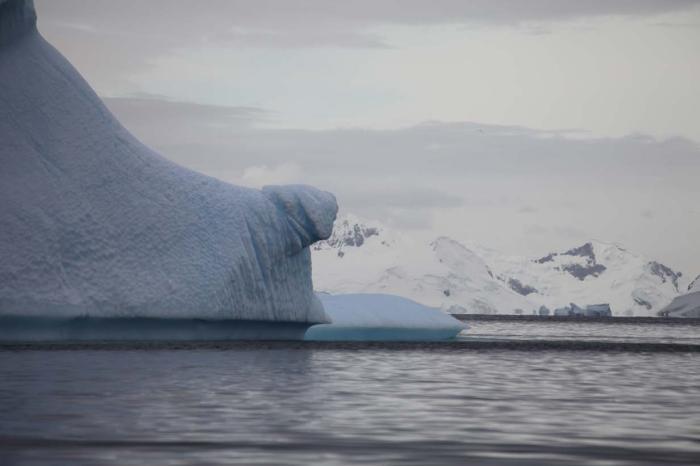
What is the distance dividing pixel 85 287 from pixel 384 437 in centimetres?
1757

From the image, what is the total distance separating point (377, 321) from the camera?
3516 centimetres

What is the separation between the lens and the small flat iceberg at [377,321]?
115 feet

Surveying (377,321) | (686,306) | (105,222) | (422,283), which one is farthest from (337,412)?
(422,283)

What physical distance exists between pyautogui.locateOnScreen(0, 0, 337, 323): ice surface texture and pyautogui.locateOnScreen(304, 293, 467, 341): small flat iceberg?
4.36 meters

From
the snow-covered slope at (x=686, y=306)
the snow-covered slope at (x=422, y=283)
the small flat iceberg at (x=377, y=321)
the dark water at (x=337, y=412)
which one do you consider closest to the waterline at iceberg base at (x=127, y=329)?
the small flat iceberg at (x=377, y=321)

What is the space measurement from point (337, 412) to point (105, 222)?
647 inches

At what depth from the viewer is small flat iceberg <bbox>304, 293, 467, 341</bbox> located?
35.1 meters

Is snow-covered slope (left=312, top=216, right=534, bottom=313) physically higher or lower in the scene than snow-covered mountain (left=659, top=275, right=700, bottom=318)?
higher

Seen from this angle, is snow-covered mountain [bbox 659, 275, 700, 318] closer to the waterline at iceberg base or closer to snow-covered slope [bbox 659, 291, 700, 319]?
snow-covered slope [bbox 659, 291, 700, 319]

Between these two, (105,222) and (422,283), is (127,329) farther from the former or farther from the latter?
(422,283)

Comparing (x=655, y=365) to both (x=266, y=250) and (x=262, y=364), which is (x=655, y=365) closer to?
(x=262, y=364)

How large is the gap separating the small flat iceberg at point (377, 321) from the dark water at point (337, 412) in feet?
42.6

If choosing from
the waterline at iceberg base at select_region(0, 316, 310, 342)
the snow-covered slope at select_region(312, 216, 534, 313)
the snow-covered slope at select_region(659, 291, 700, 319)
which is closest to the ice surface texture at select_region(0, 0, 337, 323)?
the waterline at iceberg base at select_region(0, 316, 310, 342)

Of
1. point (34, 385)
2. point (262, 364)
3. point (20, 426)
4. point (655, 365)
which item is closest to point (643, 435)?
point (20, 426)
